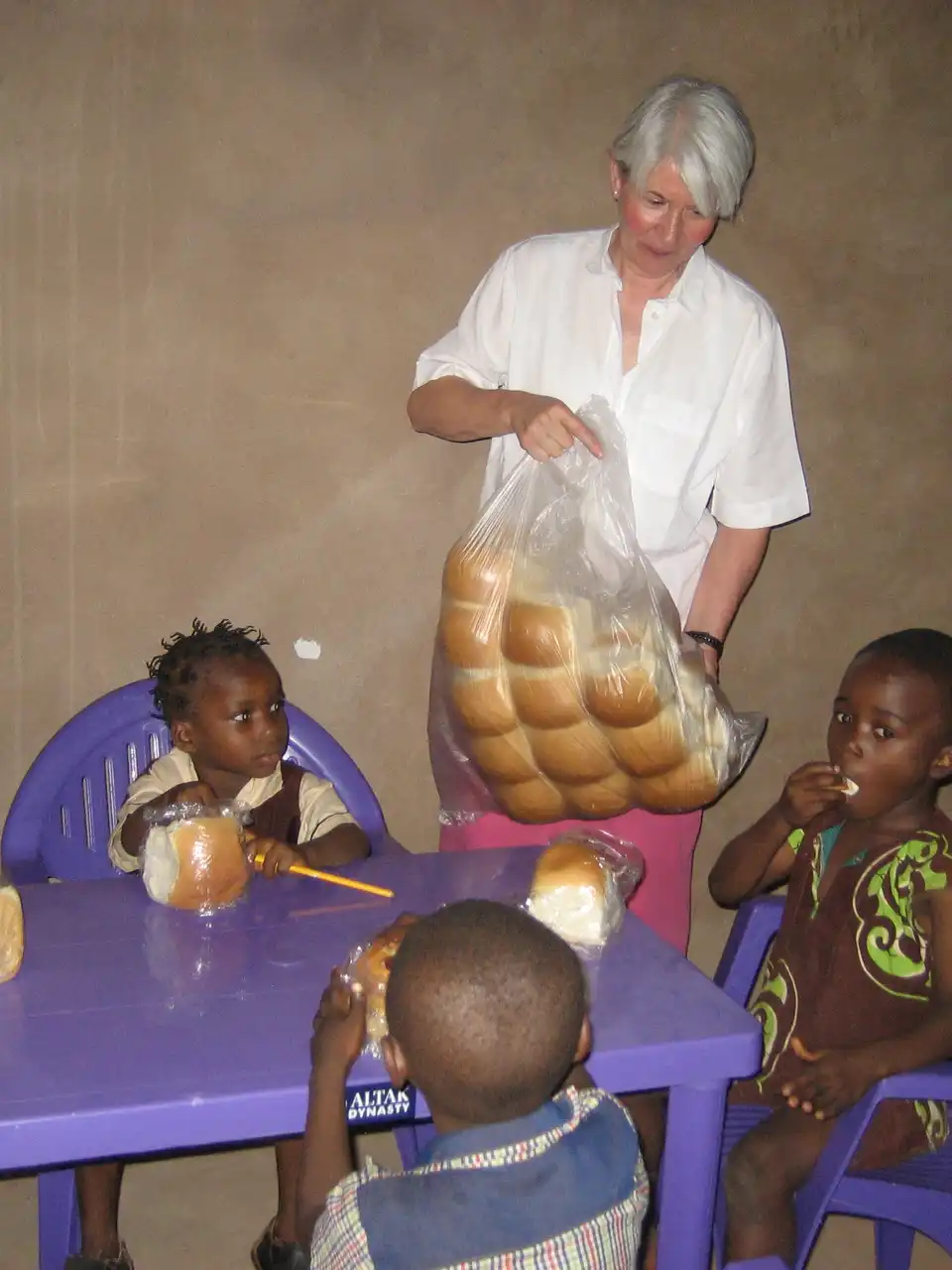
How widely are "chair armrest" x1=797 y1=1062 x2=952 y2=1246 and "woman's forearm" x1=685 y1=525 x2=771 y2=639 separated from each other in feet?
2.76

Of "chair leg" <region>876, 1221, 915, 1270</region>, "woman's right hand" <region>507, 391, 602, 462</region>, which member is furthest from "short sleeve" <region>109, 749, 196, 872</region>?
"chair leg" <region>876, 1221, 915, 1270</region>

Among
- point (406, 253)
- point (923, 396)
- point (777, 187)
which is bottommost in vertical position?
point (923, 396)

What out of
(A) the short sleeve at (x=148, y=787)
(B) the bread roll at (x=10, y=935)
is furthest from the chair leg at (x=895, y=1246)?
(B) the bread roll at (x=10, y=935)

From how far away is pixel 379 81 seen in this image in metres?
2.39

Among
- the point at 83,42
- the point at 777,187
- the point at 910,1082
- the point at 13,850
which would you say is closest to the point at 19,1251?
the point at 13,850

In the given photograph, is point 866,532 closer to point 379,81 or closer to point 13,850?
point 379,81

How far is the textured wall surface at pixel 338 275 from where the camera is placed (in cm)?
231

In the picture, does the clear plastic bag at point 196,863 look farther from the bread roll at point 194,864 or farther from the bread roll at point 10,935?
the bread roll at point 10,935

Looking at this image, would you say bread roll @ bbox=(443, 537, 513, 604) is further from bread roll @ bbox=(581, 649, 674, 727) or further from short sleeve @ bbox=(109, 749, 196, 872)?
short sleeve @ bbox=(109, 749, 196, 872)

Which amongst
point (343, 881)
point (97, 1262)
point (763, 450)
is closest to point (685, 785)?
point (343, 881)

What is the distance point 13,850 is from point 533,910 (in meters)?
1.05

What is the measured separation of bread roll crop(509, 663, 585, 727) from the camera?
1811mm

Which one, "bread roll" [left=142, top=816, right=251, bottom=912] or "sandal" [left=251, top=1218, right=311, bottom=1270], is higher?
"bread roll" [left=142, top=816, right=251, bottom=912]

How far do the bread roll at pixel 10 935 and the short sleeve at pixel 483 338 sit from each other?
1155 millimetres
